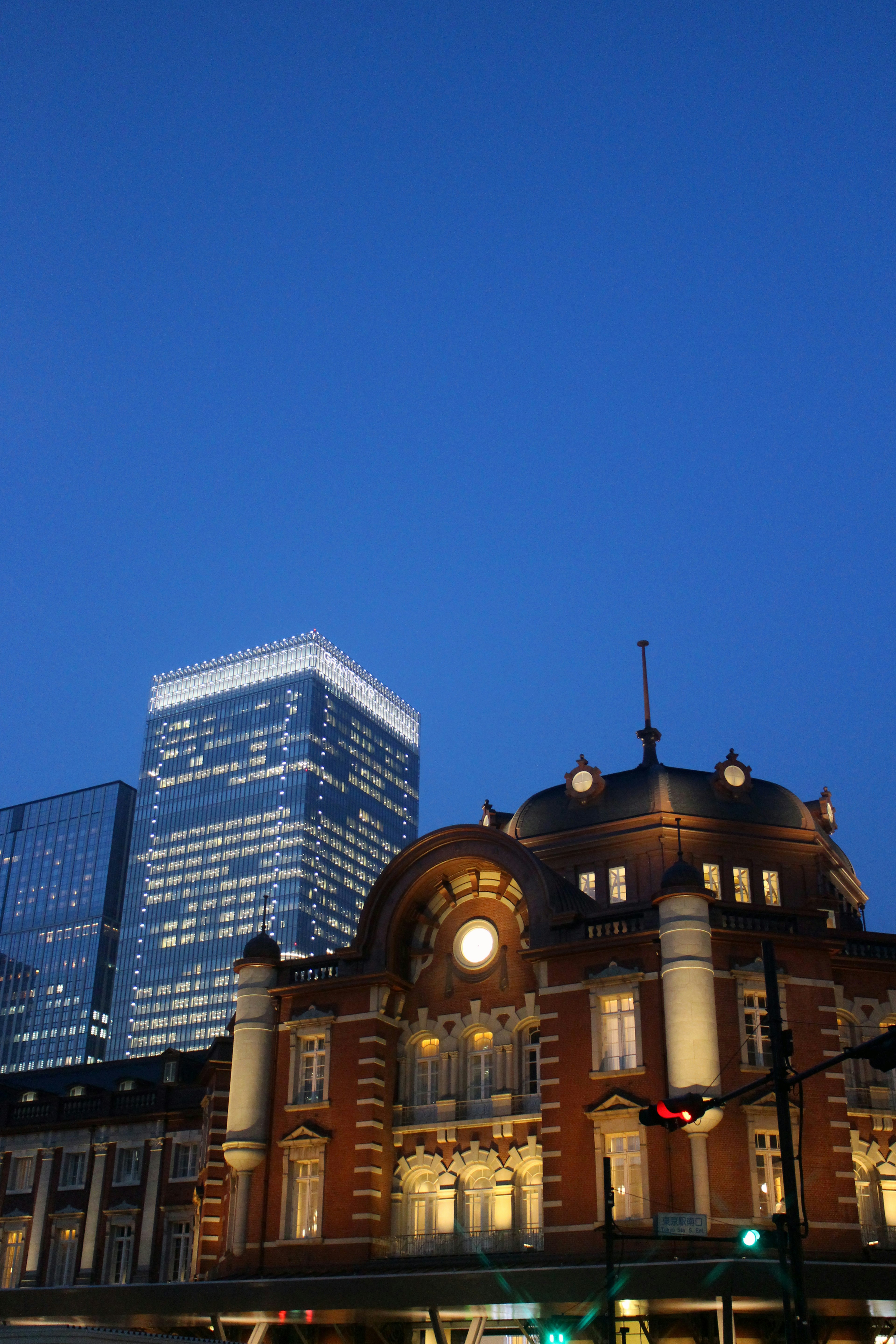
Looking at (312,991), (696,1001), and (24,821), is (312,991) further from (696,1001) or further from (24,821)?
(24,821)

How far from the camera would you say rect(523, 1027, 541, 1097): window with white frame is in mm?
43250

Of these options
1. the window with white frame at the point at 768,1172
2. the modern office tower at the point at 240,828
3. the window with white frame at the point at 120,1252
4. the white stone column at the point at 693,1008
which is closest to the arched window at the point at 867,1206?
the window with white frame at the point at 768,1172

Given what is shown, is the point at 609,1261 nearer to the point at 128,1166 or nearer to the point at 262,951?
the point at 262,951

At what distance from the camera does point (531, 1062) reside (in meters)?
43.9

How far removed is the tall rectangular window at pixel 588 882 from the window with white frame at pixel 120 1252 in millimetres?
24893

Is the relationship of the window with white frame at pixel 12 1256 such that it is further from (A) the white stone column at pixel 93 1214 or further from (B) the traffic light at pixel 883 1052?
(B) the traffic light at pixel 883 1052

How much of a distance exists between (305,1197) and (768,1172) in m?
15.7

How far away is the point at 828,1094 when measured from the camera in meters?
38.7

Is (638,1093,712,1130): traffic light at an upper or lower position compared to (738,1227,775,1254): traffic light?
upper

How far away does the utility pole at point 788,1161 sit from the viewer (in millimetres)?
18594

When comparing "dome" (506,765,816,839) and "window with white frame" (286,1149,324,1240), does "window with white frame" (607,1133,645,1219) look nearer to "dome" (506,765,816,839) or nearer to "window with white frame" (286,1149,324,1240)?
"window with white frame" (286,1149,324,1240)

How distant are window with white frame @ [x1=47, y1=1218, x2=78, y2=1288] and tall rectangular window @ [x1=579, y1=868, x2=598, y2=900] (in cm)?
2749

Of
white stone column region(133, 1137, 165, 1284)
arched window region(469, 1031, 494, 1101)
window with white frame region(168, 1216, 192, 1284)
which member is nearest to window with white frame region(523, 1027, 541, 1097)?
arched window region(469, 1031, 494, 1101)

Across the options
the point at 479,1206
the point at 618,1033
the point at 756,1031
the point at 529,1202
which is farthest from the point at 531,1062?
the point at 756,1031
